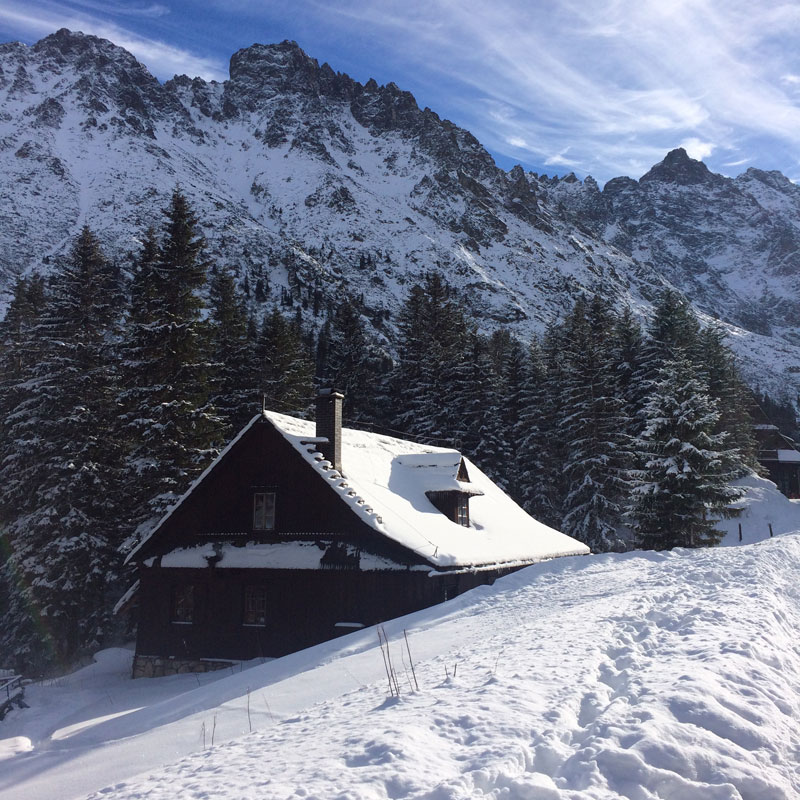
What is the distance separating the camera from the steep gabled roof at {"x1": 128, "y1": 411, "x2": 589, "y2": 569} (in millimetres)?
20156

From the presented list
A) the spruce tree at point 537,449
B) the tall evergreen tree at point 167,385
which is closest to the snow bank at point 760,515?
the spruce tree at point 537,449

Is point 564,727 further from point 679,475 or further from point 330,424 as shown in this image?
point 679,475

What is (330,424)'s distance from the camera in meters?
21.9

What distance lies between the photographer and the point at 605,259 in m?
193

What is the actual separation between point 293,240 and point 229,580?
133934 mm

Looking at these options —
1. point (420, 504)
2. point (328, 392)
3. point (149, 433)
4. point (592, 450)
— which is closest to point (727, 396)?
point (592, 450)

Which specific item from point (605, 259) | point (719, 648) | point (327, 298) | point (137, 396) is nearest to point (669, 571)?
point (719, 648)

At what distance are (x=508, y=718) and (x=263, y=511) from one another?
15.8 metres

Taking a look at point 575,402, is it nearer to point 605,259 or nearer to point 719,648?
point 719,648

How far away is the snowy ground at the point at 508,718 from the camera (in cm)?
546

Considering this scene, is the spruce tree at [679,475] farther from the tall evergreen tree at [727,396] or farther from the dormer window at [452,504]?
the tall evergreen tree at [727,396]

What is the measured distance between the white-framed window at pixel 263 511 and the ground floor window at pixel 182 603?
3.06 meters

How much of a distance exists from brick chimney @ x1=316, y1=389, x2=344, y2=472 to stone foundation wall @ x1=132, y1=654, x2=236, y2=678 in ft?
23.2

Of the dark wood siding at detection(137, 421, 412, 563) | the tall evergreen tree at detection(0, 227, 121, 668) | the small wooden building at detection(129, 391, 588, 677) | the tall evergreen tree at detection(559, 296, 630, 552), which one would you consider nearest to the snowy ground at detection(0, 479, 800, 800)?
the small wooden building at detection(129, 391, 588, 677)
